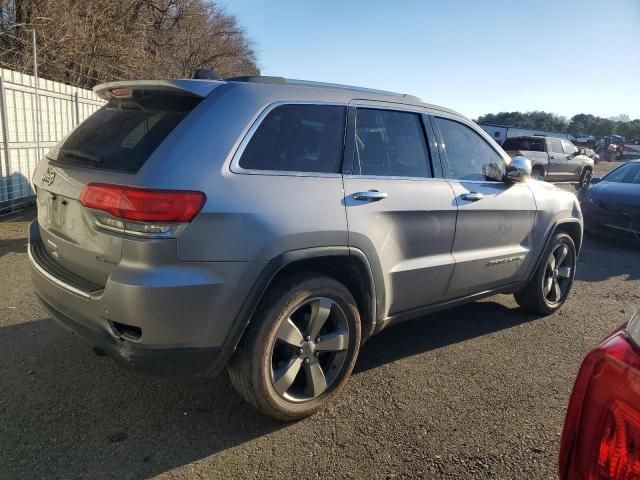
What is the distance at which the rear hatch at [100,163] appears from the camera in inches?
100

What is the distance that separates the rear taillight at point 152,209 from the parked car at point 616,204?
7.50m

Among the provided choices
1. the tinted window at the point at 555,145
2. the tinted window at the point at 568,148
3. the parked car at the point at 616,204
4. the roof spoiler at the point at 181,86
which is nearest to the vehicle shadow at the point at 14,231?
the roof spoiler at the point at 181,86

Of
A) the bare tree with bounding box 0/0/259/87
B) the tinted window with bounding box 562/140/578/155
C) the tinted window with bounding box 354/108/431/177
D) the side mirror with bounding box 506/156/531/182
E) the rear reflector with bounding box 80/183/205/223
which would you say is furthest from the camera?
the tinted window with bounding box 562/140/578/155

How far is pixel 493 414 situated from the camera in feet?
10.3

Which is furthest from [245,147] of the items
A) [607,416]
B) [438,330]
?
[438,330]

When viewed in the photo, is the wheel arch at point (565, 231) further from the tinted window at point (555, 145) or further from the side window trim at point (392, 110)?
the tinted window at point (555, 145)

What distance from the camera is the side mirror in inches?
162

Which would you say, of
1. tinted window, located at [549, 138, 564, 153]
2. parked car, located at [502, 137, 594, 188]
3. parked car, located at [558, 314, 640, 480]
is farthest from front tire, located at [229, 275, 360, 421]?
tinted window, located at [549, 138, 564, 153]

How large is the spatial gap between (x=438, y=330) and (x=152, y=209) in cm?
289

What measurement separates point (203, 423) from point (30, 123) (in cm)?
703

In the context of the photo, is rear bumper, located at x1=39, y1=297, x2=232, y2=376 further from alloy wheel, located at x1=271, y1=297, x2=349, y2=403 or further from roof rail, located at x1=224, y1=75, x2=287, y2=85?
roof rail, located at x1=224, y1=75, x2=287, y2=85

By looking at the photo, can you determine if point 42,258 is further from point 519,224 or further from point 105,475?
point 519,224

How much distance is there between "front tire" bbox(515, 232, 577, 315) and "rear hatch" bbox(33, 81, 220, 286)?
11.1ft

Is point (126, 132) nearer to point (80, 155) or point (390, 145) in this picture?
point (80, 155)
